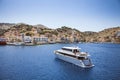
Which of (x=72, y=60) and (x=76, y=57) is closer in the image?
(x=76, y=57)

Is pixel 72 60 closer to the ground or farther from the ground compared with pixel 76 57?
closer to the ground

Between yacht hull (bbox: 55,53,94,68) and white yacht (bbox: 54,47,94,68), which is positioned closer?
yacht hull (bbox: 55,53,94,68)

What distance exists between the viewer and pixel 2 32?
165 ft

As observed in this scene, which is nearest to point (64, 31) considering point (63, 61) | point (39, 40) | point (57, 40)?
point (57, 40)

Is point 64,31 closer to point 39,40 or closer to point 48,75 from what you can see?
point 39,40

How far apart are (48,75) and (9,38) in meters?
39.4

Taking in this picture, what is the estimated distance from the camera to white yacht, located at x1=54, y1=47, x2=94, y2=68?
49.6 ft

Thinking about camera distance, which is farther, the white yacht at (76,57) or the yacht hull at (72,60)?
the white yacht at (76,57)

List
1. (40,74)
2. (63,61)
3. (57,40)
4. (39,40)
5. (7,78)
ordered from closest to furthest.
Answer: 1. (7,78)
2. (40,74)
3. (63,61)
4. (39,40)
5. (57,40)

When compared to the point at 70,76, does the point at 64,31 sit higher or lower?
higher

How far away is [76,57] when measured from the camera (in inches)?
620

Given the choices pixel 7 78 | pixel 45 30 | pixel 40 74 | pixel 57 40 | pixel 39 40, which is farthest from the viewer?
pixel 45 30

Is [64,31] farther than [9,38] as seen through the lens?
Yes

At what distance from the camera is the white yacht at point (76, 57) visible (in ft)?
49.6
